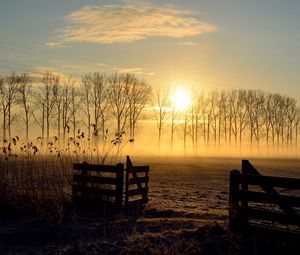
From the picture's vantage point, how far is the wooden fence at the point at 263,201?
31.0 ft

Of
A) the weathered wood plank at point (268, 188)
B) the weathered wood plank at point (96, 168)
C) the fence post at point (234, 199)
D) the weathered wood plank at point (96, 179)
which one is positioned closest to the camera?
the weathered wood plank at point (268, 188)

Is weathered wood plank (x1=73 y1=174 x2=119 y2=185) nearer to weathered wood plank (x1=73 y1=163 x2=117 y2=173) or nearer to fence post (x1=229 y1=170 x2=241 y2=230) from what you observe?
weathered wood plank (x1=73 y1=163 x2=117 y2=173)

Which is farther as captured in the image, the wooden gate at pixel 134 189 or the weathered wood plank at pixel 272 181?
the wooden gate at pixel 134 189

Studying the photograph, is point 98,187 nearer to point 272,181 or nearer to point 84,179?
point 84,179

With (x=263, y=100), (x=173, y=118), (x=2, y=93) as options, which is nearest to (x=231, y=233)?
(x=2, y=93)

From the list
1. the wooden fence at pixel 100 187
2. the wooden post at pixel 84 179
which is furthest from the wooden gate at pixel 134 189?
the wooden post at pixel 84 179

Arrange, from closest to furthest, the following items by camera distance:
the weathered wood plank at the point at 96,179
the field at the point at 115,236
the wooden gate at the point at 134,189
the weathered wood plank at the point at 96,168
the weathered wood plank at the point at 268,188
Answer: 1. the field at the point at 115,236
2. the weathered wood plank at the point at 268,188
3. the weathered wood plank at the point at 96,179
4. the weathered wood plank at the point at 96,168
5. the wooden gate at the point at 134,189

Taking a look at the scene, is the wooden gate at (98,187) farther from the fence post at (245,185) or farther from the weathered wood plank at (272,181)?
the weathered wood plank at (272,181)

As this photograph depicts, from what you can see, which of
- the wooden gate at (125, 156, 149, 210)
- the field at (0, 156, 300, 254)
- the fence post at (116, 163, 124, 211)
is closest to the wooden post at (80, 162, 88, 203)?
the field at (0, 156, 300, 254)

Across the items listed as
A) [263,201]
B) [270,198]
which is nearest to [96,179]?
[263,201]

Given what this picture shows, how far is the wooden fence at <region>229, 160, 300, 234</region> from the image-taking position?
31.0ft

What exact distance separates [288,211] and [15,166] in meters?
8.80

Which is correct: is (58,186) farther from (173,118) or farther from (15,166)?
(173,118)

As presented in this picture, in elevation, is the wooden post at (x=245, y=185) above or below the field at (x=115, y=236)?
above
